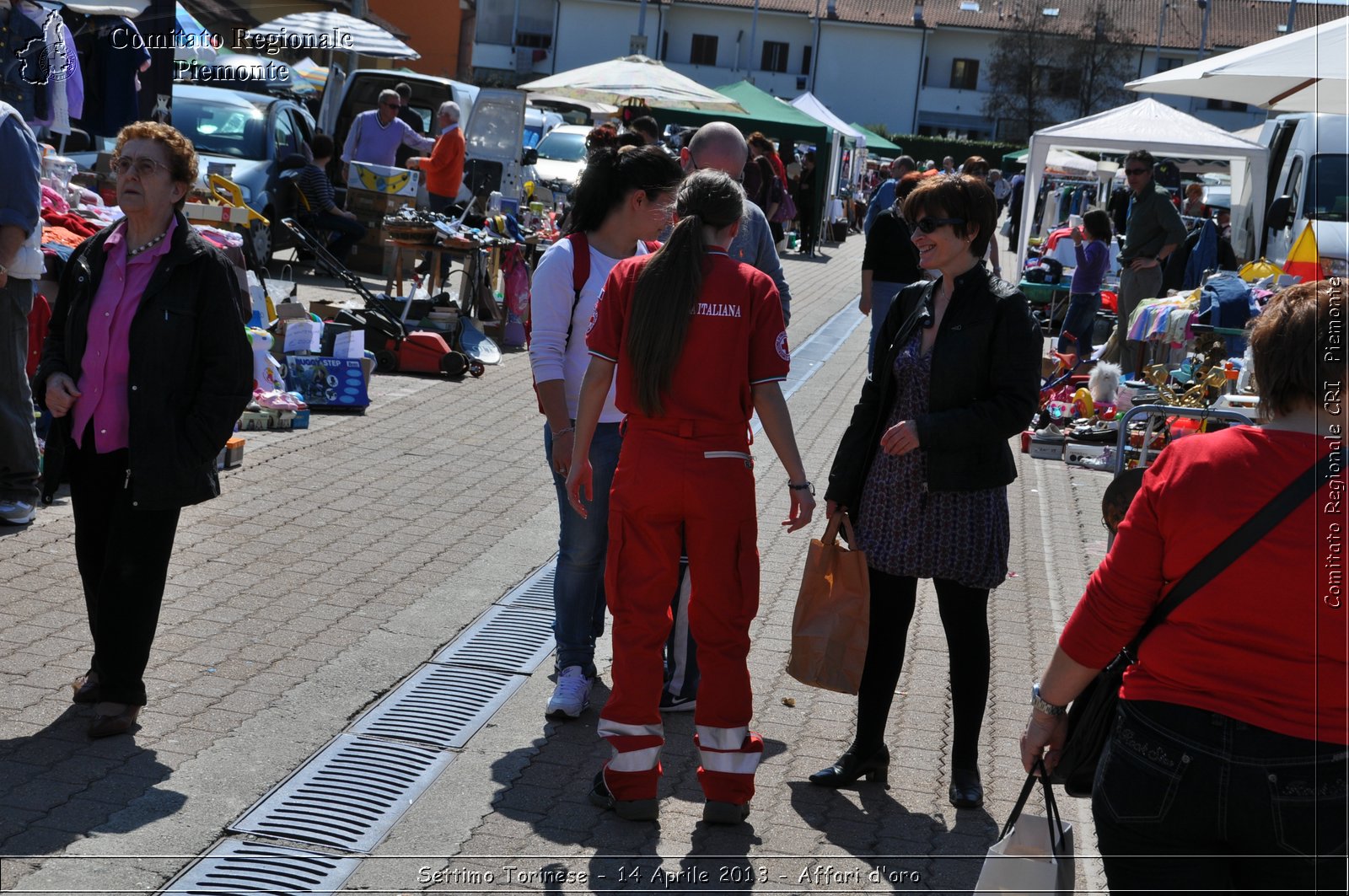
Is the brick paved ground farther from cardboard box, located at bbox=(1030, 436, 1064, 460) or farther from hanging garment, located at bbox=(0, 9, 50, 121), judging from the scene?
hanging garment, located at bbox=(0, 9, 50, 121)

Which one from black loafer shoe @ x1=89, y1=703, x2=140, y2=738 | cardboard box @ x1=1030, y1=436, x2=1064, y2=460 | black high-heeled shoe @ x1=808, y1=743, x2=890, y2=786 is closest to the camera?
black loafer shoe @ x1=89, y1=703, x2=140, y2=738

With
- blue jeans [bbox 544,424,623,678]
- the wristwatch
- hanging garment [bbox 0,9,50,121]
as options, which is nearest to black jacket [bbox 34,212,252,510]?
blue jeans [bbox 544,424,623,678]

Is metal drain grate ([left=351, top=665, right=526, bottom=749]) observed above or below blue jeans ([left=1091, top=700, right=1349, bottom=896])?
below

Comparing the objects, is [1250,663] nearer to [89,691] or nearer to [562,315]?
[562,315]

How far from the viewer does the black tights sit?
14.9 ft

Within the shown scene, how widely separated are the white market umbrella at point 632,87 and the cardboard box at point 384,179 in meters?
5.23

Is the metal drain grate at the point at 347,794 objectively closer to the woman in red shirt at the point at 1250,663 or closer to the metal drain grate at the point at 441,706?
the metal drain grate at the point at 441,706

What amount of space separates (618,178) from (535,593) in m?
2.38

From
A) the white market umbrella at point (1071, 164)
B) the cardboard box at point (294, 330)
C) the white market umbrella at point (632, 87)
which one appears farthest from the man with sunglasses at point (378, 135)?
the white market umbrella at point (1071, 164)

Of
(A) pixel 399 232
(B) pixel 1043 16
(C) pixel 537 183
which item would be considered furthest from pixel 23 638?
(B) pixel 1043 16

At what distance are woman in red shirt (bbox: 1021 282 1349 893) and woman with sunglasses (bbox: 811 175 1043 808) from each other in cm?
173

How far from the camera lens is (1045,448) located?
11.3m

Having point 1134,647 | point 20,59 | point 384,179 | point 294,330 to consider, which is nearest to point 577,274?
point 1134,647

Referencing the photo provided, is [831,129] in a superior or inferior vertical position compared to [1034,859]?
superior
